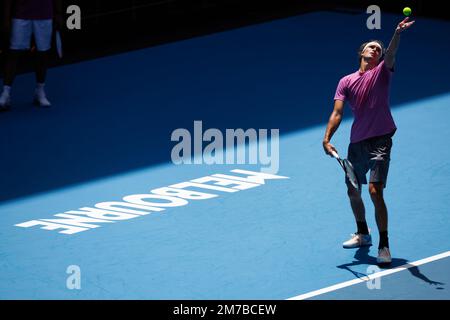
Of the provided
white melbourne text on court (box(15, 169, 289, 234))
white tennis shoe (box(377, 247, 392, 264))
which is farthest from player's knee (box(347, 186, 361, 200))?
white melbourne text on court (box(15, 169, 289, 234))

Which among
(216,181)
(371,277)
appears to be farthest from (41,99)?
(371,277)

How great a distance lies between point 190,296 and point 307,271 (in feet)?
4.06

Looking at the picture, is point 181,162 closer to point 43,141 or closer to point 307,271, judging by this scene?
point 43,141

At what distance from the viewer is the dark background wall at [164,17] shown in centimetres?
1966

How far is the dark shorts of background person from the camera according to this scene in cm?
1161

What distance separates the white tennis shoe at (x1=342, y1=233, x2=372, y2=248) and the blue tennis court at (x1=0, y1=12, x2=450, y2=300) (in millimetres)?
62

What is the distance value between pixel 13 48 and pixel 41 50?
367mm

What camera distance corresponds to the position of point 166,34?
2030cm

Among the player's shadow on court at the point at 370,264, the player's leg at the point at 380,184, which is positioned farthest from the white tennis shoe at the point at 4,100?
the player's leg at the point at 380,184

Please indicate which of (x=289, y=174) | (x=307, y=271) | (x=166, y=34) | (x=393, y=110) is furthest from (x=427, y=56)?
(x=307, y=271)

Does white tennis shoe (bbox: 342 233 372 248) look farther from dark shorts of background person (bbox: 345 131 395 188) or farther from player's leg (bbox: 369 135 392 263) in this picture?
dark shorts of background person (bbox: 345 131 395 188)

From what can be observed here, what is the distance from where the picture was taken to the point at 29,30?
16469 millimetres
